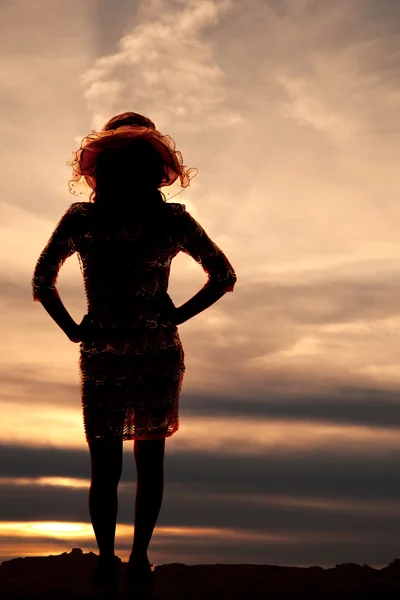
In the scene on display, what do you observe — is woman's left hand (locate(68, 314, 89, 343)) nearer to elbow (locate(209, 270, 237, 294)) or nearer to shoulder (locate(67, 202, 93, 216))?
shoulder (locate(67, 202, 93, 216))

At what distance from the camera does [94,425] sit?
21.0 ft

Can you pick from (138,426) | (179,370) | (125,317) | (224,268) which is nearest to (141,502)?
(138,426)

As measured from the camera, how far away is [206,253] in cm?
661

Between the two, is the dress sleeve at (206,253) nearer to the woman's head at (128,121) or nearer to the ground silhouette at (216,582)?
the woman's head at (128,121)

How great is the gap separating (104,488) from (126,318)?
1.35m

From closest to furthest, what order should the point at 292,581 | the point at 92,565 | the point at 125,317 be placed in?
1. the point at 125,317
2. the point at 292,581
3. the point at 92,565

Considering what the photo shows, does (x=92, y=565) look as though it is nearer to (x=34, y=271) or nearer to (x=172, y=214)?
(x=34, y=271)

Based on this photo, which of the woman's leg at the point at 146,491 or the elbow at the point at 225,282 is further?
the elbow at the point at 225,282

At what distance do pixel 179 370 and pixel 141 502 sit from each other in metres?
1.11

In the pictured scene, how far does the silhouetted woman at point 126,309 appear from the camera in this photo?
248 inches

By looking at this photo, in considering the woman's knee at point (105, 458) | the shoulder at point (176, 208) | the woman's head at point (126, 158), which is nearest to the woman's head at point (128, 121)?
the woman's head at point (126, 158)

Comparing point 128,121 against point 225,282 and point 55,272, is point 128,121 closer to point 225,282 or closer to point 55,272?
point 55,272

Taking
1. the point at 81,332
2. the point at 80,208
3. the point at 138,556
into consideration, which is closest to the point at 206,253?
the point at 80,208

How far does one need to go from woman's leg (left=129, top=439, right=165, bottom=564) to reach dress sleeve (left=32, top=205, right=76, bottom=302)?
1430 mm
